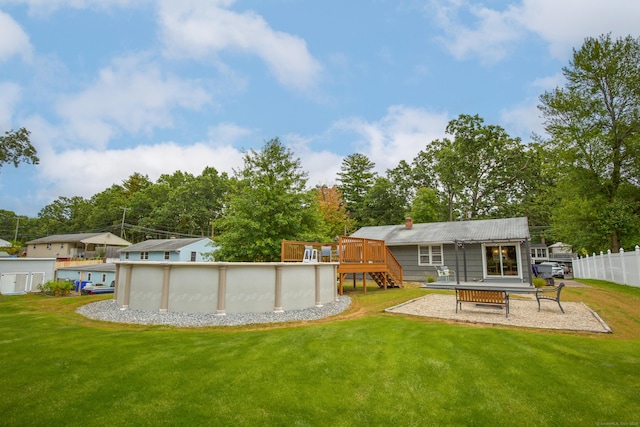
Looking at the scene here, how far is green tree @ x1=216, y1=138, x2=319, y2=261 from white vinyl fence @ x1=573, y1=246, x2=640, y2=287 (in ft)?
49.4

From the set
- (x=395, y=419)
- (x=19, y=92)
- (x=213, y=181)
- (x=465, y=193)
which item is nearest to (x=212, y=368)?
(x=395, y=419)

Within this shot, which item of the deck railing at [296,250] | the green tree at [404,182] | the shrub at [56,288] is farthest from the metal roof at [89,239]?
the green tree at [404,182]

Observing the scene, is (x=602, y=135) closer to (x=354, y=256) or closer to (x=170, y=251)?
(x=354, y=256)

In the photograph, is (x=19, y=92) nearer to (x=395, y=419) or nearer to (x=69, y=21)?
(x=69, y=21)

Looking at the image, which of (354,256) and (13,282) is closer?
(354,256)

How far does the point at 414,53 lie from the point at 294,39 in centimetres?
695

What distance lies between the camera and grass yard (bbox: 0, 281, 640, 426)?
12.6 feet

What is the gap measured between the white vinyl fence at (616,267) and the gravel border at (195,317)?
→ 45.6 ft

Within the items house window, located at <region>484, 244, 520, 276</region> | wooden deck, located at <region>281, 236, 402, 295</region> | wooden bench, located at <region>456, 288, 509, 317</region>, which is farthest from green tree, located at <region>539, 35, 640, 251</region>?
wooden bench, located at <region>456, 288, 509, 317</region>

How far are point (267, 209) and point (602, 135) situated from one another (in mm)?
23601

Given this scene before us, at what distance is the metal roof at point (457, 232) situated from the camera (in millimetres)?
17547

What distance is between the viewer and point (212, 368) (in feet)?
16.9

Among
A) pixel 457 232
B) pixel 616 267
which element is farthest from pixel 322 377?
pixel 616 267

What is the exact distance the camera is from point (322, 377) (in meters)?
4.91
